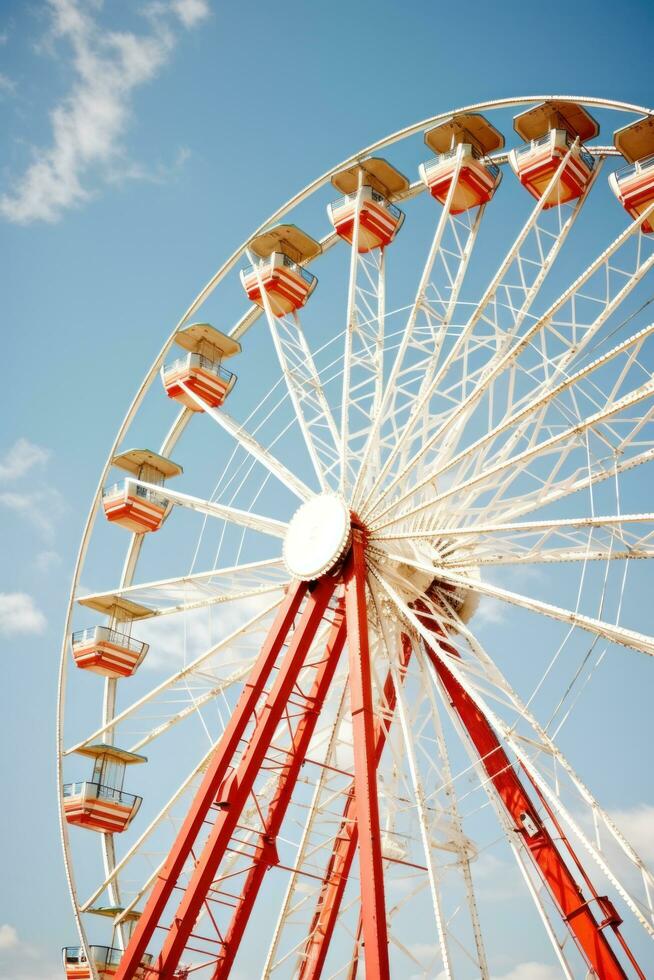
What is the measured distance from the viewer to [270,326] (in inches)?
739

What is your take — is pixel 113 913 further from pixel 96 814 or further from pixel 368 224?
pixel 368 224

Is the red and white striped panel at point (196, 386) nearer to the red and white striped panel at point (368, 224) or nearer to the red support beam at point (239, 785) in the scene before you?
the red and white striped panel at point (368, 224)

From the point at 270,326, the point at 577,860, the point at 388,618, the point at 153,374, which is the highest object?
the point at 153,374

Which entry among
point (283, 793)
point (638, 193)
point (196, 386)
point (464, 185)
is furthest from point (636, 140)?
point (283, 793)

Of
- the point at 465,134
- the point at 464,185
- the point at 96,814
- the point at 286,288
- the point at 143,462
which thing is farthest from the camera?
the point at 143,462

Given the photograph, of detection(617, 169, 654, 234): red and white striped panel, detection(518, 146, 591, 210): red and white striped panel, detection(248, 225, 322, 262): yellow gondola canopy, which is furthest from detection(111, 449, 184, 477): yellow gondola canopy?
detection(617, 169, 654, 234): red and white striped panel

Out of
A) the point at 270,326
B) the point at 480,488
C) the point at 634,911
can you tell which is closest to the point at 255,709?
the point at 480,488

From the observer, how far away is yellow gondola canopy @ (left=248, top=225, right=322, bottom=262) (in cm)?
2023

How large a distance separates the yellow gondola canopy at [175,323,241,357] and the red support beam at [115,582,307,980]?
7.60 m

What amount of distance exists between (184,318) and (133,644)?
6.71 meters

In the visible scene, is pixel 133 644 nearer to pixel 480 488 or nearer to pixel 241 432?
pixel 241 432

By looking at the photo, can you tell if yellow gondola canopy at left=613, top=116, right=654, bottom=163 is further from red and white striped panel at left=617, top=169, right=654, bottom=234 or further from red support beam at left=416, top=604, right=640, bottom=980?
red support beam at left=416, top=604, right=640, bottom=980

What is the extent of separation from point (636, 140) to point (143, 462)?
11474 millimetres

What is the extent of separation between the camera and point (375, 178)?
64.4 ft
